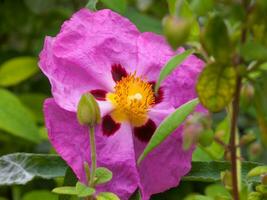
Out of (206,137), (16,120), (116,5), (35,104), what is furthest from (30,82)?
(206,137)

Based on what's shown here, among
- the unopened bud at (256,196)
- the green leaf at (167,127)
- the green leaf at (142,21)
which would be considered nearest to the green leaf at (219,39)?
the green leaf at (167,127)

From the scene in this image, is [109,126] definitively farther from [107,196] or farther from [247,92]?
[247,92]

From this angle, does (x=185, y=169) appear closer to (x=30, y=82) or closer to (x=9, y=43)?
(x=30, y=82)

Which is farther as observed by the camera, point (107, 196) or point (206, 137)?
point (107, 196)

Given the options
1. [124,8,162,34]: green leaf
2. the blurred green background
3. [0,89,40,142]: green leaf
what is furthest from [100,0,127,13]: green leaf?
[124,8,162,34]: green leaf

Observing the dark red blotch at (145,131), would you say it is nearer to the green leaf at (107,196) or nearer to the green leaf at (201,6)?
the green leaf at (107,196)
